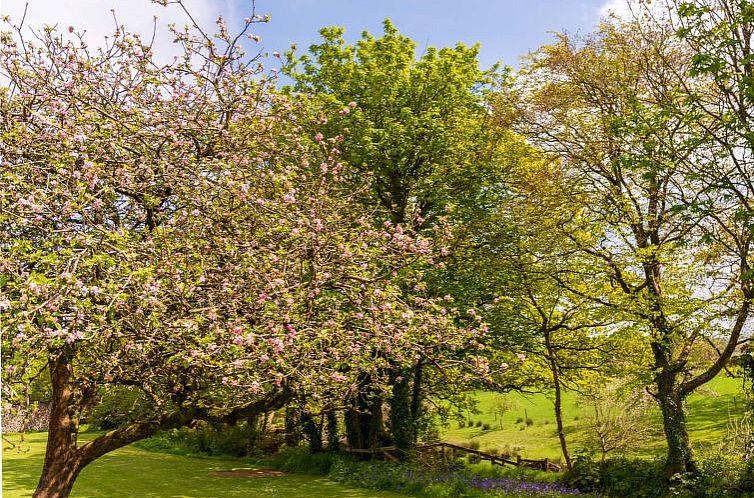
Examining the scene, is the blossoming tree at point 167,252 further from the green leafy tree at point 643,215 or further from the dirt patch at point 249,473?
the dirt patch at point 249,473

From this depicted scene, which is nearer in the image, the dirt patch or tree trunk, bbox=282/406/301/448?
the dirt patch

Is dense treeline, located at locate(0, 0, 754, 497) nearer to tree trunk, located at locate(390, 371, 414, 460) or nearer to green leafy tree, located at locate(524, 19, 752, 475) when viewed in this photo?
green leafy tree, located at locate(524, 19, 752, 475)

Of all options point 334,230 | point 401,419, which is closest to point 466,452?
point 401,419

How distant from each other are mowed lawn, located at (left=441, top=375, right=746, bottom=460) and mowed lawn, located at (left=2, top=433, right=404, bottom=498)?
10596 millimetres

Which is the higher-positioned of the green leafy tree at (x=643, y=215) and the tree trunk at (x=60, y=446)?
the green leafy tree at (x=643, y=215)

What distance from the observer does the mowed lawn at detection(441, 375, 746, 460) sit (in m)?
29.6

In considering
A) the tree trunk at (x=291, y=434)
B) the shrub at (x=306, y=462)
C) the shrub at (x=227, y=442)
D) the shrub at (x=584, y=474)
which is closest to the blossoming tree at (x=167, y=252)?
the shrub at (x=584, y=474)

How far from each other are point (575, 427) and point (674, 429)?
16.7 m

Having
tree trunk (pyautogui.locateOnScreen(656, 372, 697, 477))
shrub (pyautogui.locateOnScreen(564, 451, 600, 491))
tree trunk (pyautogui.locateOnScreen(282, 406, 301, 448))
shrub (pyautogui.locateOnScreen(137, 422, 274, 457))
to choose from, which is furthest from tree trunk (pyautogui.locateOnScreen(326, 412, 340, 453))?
tree trunk (pyautogui.locateOnScreen(656, 372, 697, 477))

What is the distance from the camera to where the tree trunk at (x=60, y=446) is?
1170cm

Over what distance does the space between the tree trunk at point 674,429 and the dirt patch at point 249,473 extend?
16.9 m

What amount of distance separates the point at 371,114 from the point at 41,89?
1642cm

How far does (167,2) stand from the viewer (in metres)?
12.0

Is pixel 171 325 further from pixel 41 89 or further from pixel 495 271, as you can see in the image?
pixel 495 271
